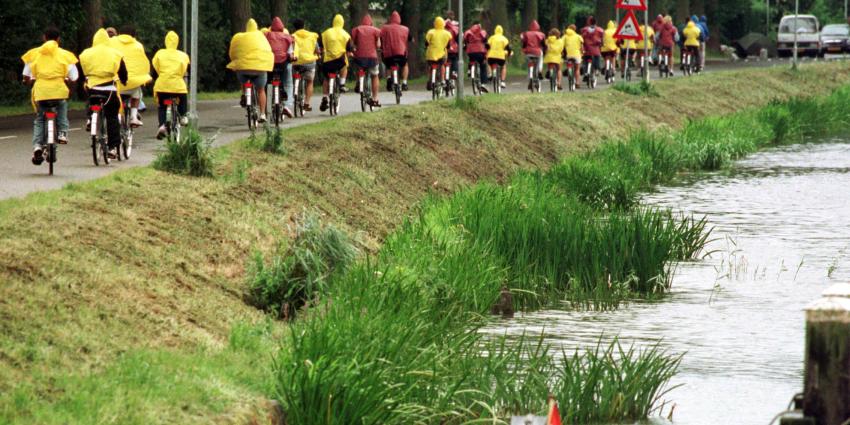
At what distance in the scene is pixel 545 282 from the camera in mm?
15961

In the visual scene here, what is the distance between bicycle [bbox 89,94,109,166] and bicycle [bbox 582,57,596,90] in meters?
26.0

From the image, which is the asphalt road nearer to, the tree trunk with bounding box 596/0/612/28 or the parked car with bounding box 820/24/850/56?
the tree trunk with bounding box 596/0/612/28

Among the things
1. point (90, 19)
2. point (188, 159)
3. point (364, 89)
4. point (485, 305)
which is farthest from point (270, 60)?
point (90, 19)

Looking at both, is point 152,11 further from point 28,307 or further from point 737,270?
point 28,307

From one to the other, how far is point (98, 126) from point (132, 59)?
1616 millimetres

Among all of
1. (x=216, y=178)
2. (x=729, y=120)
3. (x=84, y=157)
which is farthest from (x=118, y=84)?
(x=729, y=120)

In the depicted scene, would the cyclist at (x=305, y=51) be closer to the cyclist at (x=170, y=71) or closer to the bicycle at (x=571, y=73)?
the cyclist at (x=170, y=71)

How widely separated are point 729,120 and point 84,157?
59.0ft

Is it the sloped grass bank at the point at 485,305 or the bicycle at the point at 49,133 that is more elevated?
the bicycle at the point at 49,133

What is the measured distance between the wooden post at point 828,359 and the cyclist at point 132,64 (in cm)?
1364

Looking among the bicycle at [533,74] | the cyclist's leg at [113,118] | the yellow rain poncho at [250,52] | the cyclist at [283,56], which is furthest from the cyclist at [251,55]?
the bicycle at [533,74]

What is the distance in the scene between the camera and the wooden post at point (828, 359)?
8.84 m

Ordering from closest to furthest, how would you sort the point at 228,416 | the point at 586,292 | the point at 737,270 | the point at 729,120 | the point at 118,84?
the point at 228,416 < the point at 586,292 < the point at 737,270 < the point at 118,84 < the point at 729,120

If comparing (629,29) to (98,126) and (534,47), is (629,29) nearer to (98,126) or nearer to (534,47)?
(534,47)
